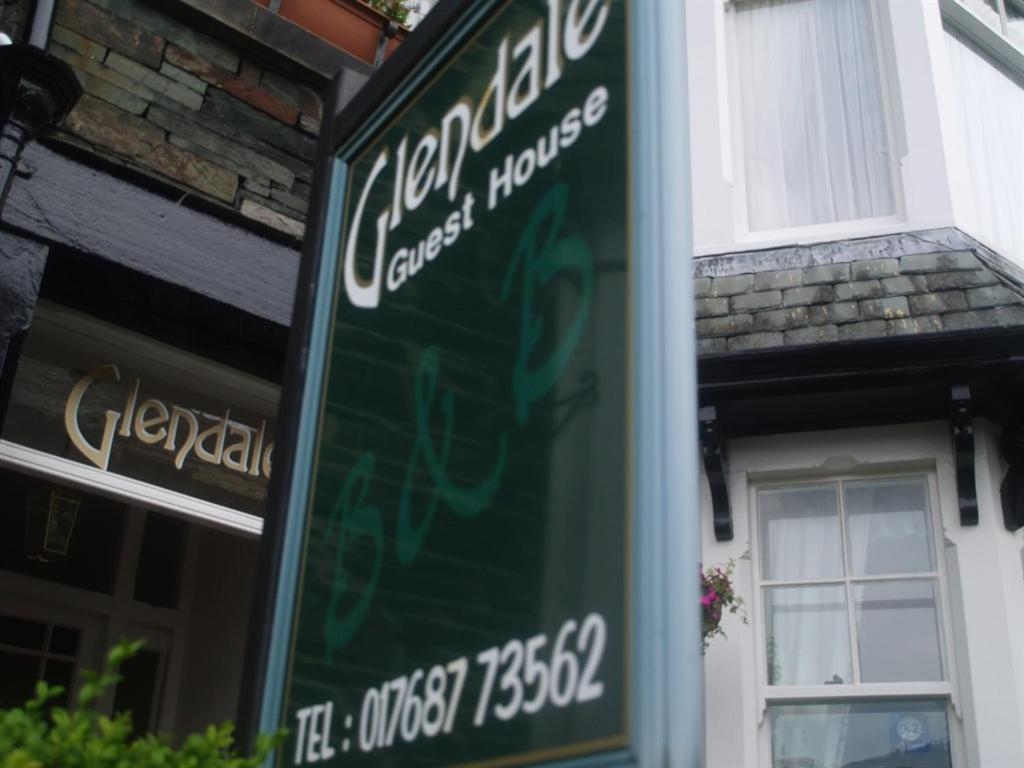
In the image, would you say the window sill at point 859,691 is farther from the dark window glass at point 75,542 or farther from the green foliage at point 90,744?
the green foliage at point 90,744

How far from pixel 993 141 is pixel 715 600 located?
322cm

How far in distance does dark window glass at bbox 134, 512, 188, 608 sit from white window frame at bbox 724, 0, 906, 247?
10.2ft

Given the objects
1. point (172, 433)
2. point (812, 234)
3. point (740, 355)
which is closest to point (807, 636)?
point (740, 355)

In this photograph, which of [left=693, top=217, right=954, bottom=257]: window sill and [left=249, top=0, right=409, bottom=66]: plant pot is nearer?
[left=249, top=0, right=409, bottom=66]: plant pot

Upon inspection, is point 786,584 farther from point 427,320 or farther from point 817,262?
point 427,320

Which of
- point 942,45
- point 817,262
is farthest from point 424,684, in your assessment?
point 942,45

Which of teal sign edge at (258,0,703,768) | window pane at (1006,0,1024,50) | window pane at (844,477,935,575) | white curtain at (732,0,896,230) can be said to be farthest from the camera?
window pane at (1006,0,1024,50)

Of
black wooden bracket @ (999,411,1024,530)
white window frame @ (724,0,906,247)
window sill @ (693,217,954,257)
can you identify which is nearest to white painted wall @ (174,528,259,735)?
window sill @ (693,217,954,257)

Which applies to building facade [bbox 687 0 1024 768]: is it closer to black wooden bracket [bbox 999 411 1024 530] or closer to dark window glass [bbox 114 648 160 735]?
black wooden bracket [bbox 999 411 1024 530]

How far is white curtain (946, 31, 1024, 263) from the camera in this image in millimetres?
6352

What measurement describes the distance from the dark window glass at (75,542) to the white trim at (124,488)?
1152 millimetres

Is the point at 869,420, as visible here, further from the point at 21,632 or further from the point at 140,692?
the point at 21,632

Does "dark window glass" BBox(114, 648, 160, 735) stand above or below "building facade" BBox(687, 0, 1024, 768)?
below

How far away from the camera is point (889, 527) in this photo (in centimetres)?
546
